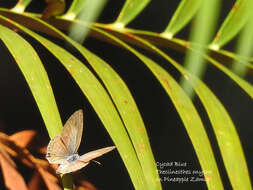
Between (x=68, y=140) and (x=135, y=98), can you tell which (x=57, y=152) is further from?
(x=135, y=98)

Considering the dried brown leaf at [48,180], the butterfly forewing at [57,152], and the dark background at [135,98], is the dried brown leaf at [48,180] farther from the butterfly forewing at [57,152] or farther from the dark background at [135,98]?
→ the dark background at [135,98]

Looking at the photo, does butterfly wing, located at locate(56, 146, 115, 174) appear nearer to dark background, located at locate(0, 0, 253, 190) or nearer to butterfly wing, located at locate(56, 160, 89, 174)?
butterfly wing, located at locate(56, 160, 89, 174)

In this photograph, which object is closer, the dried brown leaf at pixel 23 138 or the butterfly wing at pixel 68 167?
the butterfly wing at pixel 68 167

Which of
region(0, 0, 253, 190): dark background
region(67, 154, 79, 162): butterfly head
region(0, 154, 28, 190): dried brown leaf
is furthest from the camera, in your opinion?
region(0, 0, 253, 190): dark background

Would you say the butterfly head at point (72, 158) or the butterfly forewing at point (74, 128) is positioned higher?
the butterfly forewing at point (74, 128)

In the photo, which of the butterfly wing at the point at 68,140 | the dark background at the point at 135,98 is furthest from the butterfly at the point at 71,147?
the dark background at the point at 135,98

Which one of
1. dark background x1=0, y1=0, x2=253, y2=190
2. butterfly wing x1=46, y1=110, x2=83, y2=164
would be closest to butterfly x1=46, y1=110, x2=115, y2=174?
butterfly wing x1=46, y1=110, x2=83, y2=164
